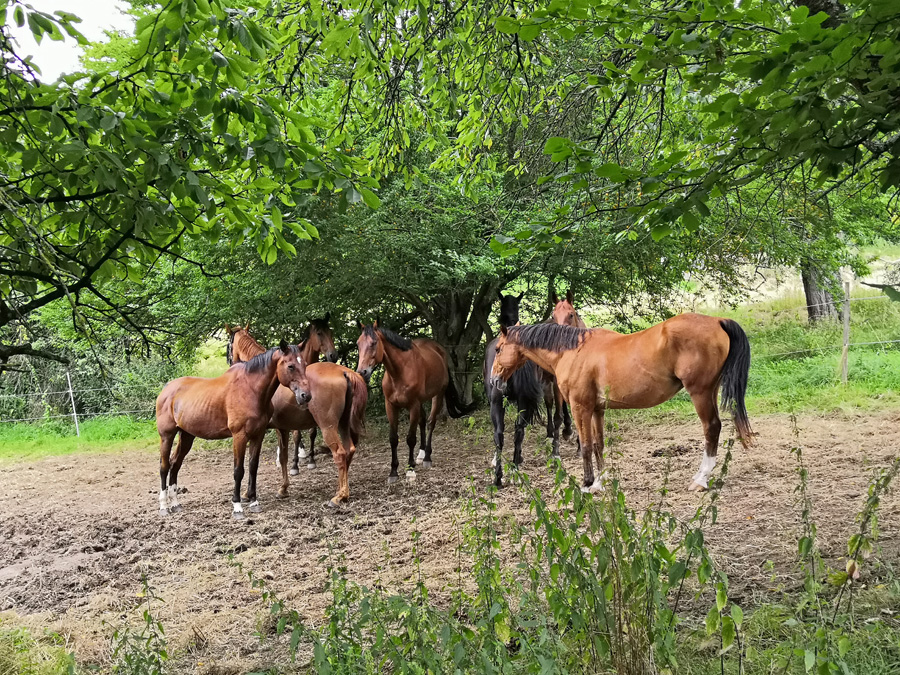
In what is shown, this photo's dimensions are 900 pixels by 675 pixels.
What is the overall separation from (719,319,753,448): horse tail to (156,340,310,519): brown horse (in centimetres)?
407

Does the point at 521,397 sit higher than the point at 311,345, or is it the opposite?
the point at 311,345

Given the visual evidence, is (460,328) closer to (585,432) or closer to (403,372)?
(403,372)

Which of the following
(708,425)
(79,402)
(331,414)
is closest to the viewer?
(708,425)

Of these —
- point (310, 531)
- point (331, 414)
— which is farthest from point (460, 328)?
point (310, 531)

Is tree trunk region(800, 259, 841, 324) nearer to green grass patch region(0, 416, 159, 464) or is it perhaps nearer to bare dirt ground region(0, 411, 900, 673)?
bare dirt ground region(0, 411, 900, 673)

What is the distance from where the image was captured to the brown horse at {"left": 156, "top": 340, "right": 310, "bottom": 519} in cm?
698

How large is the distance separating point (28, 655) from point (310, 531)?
2921mm

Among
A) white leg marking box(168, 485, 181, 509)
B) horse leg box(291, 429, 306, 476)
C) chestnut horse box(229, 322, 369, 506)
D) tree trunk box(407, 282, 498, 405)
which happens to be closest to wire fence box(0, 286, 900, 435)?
horse leg box(291, 429, 306, 476)

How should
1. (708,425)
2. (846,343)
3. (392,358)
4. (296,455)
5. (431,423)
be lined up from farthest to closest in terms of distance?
(846,343)
(296,455)
(431,423)
(392,358)
(708,425)

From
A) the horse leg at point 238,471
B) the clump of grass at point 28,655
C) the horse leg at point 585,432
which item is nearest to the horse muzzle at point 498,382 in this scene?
the horse leg at point 585,432

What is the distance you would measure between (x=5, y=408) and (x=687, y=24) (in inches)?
755

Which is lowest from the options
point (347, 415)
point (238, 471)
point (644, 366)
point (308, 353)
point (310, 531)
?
point (310, 531)

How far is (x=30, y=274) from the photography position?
249 cm

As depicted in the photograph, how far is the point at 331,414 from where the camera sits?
7363 mm
